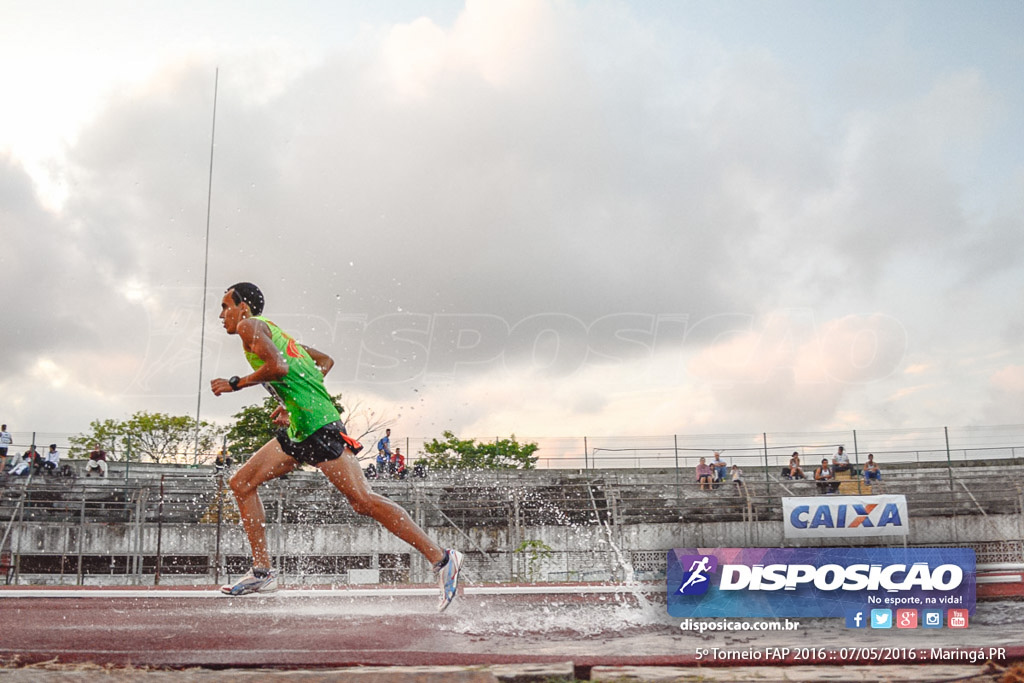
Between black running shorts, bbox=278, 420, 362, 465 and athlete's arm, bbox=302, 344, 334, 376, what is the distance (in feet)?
1.56

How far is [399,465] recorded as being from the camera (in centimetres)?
2188

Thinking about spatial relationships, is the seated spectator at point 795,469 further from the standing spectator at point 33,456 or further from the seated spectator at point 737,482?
the standing spectator at point 33,456

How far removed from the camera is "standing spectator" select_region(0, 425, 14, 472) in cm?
2301

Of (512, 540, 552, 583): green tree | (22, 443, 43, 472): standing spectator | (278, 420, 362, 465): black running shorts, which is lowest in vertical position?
(512, 540, 552, 583): green tree

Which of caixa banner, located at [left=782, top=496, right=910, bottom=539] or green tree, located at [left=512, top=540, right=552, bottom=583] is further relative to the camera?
green tree, located at [left=512, top=540, right=552, bottom=583]

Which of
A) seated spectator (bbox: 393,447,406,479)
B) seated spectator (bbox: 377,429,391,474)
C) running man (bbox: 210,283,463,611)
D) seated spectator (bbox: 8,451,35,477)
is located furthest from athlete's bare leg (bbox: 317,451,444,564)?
seated spectator (bbox: 8,451,35,477)

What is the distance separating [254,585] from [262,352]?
5.82ft

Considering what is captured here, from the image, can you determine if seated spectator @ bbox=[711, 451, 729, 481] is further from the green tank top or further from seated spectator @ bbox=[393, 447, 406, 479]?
the green tank top

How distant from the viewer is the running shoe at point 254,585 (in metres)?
5.80

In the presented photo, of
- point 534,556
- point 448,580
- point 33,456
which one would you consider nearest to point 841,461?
point 534,556

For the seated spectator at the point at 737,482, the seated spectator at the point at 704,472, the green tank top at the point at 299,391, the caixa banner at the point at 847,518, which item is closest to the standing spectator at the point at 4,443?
the seated spectator at the point at 704,472

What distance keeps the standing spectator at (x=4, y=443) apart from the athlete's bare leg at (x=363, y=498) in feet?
71.3

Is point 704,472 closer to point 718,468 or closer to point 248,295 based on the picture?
point 718,468

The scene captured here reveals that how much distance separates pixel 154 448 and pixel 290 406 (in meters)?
44.5
